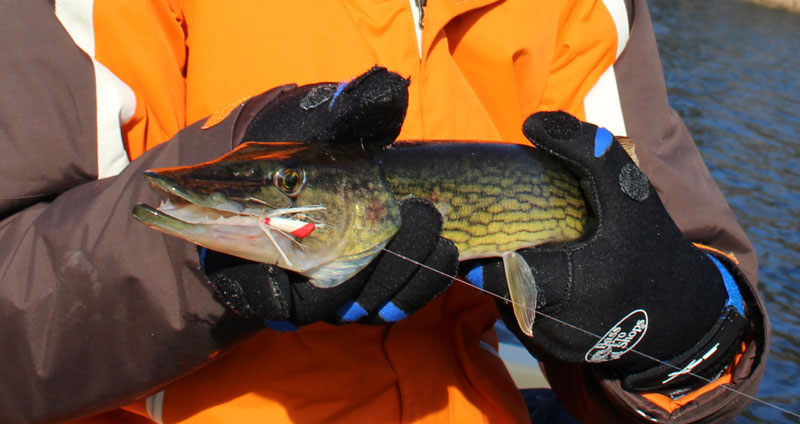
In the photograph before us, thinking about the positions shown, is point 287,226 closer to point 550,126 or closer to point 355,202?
point 355,202

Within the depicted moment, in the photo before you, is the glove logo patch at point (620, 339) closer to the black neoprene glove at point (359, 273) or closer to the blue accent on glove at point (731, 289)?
the blue accent on glove at point (731, 289)

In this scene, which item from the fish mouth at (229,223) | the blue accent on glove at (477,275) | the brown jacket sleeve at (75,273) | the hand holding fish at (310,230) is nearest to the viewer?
the fish mouth at (229,223)

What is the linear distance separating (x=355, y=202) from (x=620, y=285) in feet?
2.77

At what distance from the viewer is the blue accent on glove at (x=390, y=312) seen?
1.74 metres

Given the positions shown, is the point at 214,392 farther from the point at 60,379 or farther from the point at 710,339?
the point at 710,339

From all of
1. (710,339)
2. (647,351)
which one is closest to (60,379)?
(647,351)

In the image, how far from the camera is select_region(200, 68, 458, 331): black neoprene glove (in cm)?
160

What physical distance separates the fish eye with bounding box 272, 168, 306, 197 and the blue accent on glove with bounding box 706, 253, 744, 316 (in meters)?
1.48

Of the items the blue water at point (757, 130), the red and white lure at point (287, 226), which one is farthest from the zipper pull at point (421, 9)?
the blue water at point (757, 130)

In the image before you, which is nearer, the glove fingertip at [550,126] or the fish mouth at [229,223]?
the fish mouth at [229,223]

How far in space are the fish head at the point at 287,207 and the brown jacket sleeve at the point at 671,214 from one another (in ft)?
3.56

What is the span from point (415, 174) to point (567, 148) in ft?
1.50

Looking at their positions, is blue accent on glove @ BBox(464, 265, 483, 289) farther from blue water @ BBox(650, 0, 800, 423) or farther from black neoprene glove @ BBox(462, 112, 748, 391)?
blue water @ BBox(650, 0, 800, 423)

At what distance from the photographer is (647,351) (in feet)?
6.95
